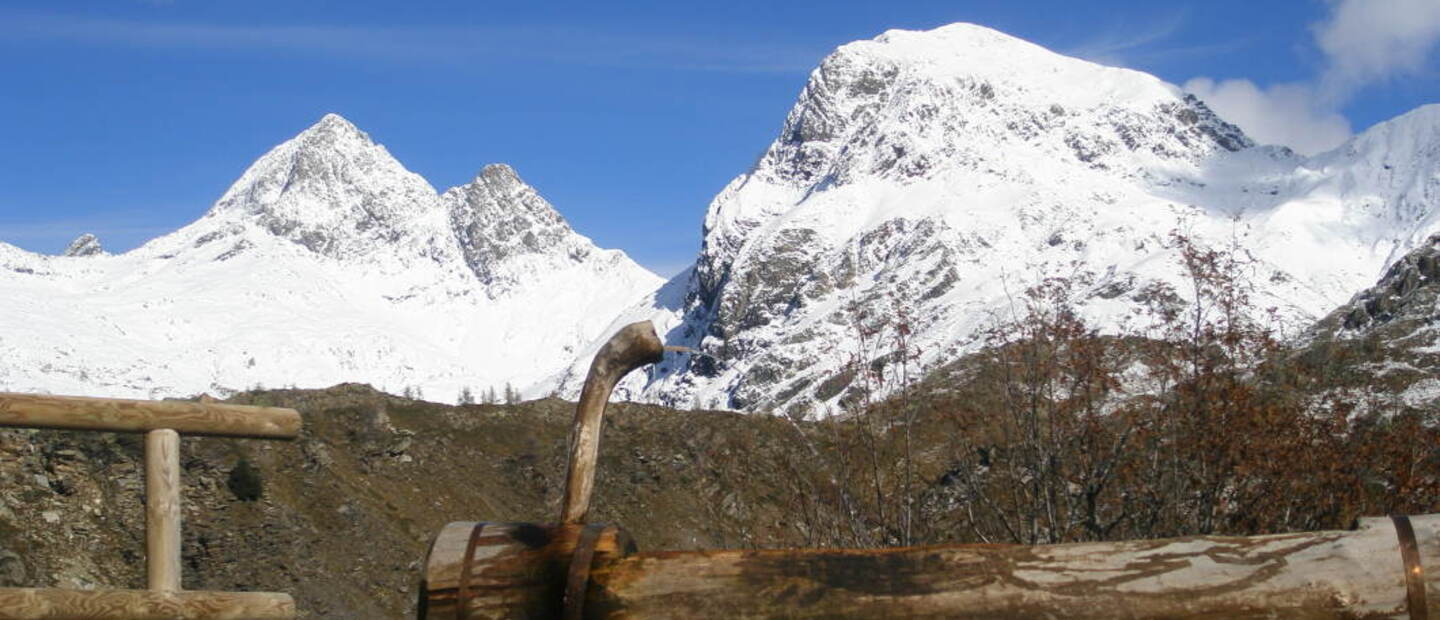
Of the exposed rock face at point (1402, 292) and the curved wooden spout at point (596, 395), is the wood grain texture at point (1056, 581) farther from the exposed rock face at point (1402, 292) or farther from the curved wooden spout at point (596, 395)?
the exposed rock face at point (1402, 292)

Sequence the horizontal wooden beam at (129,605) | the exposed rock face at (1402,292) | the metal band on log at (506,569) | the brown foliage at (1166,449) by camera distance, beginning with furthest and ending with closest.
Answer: the exposed rock face at (1402,292), the brown foliage at (1166,449), the horizontal wooden beam at (129,605), the metal band on log at (506,569)

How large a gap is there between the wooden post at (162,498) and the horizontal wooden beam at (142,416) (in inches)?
2.6

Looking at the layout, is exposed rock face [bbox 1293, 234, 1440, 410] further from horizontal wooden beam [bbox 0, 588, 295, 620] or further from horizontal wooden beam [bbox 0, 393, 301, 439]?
horizontal wooden beam [bbox 0, 588, 295, 620]

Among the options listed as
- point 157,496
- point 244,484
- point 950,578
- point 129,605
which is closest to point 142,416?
point 157,496

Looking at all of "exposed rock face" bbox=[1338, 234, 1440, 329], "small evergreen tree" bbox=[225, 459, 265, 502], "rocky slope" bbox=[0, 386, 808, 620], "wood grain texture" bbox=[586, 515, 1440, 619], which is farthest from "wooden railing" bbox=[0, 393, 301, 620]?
"exposed rock face" bbox=[1338, 234, 1440, 329]

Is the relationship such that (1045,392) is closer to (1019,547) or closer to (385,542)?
(1019,547)

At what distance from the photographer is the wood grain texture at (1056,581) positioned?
4.10 m

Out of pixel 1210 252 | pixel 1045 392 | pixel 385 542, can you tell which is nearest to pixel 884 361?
pixel 1045 392

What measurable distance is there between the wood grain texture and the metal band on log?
0.11 m

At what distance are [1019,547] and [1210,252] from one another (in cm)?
967

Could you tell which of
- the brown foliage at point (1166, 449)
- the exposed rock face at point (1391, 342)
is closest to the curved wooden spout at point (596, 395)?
the brown foliage at point (1166, 449)

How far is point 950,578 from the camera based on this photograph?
4184mm

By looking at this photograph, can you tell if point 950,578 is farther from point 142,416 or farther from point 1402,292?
point 1402,292

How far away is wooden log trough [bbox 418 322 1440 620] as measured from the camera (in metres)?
4.10
